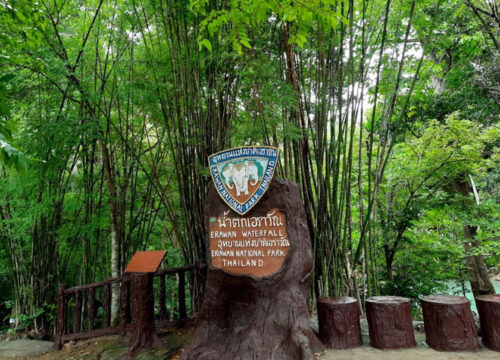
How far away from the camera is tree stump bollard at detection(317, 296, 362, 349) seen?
2.34 meters

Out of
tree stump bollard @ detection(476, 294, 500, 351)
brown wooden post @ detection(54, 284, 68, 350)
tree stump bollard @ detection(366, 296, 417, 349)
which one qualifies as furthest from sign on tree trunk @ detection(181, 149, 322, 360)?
brown wooden post @ detection(54, 284, 68, 350)

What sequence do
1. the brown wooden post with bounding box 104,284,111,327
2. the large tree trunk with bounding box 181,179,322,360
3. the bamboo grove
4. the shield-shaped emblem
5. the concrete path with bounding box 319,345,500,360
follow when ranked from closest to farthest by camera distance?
1. the concrete path with bounding box 319,345,500,360
2. the large tree trunk with bounding box 181,179,322,360
3. the shield-shaped emblem
4. the bamboo grove
5. the brown wooden post with bounding box 104,284,111,327

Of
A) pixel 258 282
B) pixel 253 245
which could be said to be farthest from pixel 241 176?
pixel 258 282

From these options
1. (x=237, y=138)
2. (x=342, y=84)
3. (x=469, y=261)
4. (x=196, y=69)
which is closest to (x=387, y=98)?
(x=342, y=84)

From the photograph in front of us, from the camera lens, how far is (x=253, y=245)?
231cm

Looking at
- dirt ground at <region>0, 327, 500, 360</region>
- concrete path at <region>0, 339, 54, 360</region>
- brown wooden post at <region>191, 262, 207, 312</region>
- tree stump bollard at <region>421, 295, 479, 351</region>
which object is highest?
brown wooden post at <region>191, 262, 207, 312</region>

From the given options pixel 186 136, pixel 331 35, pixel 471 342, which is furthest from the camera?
pixel 186 136

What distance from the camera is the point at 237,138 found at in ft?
9.86

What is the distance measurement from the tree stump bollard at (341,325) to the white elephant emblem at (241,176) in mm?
1078

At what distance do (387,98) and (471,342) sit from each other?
2301mm

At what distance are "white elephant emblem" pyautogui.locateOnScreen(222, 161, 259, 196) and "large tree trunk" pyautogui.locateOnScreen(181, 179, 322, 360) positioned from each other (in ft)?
0.48

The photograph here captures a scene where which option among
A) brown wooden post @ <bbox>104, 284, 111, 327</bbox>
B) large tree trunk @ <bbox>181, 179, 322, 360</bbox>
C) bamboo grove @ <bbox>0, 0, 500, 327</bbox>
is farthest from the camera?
brown wooden post @ <bbox>104, 284, 111, 327</bbox>

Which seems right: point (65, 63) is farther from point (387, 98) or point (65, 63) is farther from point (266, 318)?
point (387, 98)

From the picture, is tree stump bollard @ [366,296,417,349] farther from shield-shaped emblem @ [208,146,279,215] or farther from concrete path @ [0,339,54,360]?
concrete path @ [0,339,54,360]
